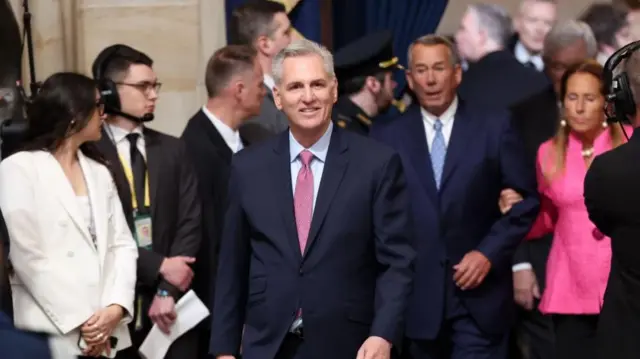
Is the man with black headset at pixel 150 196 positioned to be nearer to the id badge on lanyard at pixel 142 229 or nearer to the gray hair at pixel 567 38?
the id badge on lanyard at pixel 142 229

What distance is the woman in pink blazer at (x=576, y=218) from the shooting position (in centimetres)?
427

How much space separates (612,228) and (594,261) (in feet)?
3.70

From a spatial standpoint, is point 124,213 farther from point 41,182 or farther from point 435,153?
point 435,153

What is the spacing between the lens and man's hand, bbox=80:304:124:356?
3.96 m

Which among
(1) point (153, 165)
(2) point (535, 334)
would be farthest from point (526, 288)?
(1) point (153, 165)

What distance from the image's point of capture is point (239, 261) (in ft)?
11.6

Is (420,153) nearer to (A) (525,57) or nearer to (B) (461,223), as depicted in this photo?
(B) (461,223)

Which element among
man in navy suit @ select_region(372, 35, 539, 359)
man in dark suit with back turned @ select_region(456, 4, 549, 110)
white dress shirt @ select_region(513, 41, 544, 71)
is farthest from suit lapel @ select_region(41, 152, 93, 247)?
white dress shirt @ select_region(513, 41, 544, 71)

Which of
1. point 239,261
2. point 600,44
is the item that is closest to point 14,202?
point 239,261

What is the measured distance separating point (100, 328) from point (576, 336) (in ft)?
Result: 5.42

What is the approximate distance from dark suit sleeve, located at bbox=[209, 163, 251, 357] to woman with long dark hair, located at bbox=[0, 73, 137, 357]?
60 cm

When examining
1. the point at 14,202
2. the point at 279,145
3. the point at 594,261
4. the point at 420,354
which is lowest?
the point at 420,354

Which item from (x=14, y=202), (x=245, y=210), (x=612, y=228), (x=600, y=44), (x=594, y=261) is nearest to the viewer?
(x=612, y=228)

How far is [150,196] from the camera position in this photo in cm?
440
